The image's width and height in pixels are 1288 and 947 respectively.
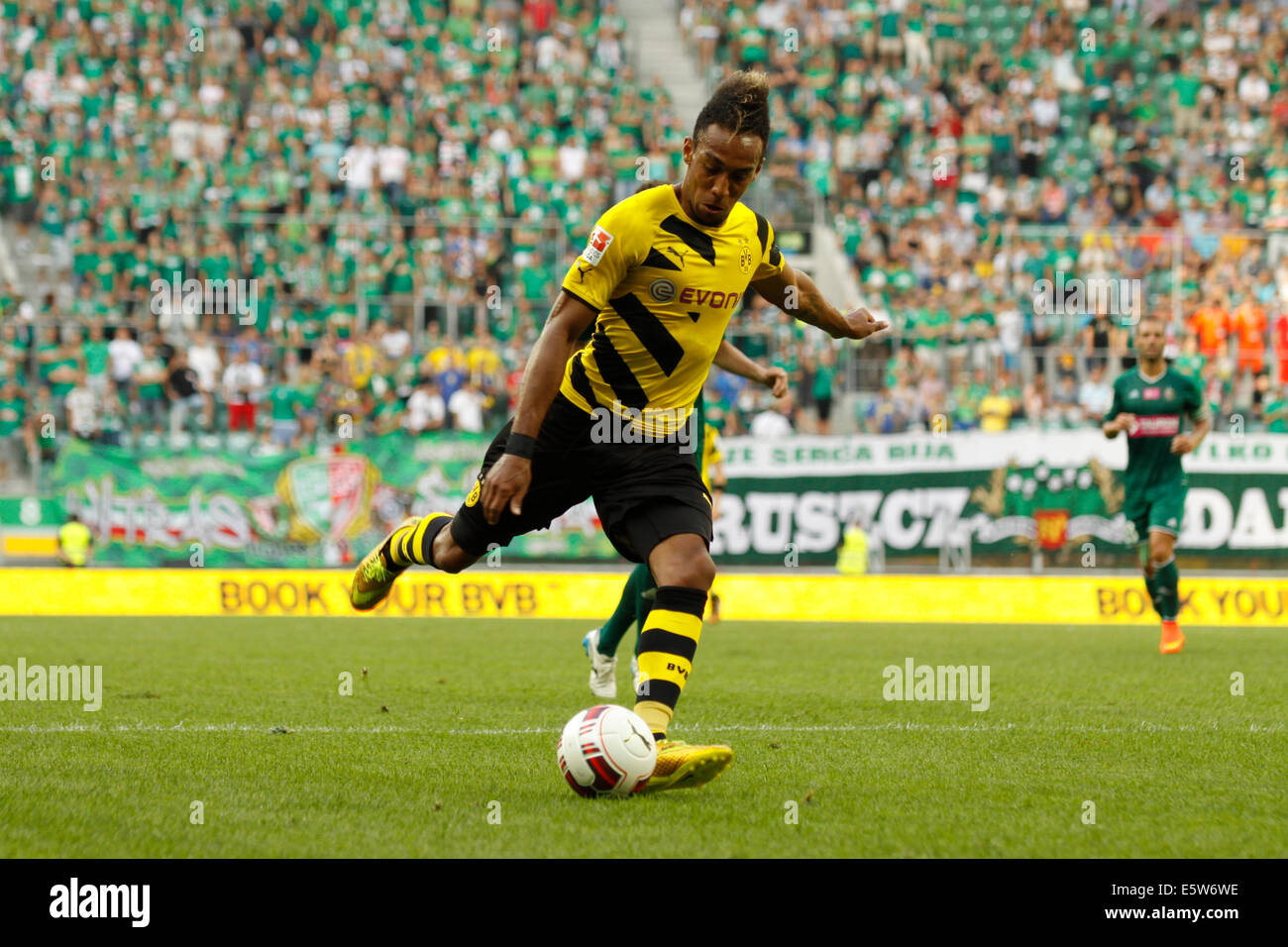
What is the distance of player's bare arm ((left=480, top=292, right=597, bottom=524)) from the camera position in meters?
5.71

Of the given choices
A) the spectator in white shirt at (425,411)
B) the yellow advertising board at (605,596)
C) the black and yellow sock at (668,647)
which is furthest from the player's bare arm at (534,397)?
the spectator in white shirt at (425,411)

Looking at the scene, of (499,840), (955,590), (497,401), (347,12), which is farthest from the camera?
(347,12)

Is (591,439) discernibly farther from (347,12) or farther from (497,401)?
(347,12)

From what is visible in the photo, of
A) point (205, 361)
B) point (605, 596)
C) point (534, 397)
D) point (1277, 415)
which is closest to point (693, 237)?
point (534, 397)

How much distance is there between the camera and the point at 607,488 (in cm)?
623

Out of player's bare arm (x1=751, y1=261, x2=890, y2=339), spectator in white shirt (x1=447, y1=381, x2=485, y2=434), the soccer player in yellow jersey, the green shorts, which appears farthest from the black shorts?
spectator in white shirt (x1=447, y1=381, x2=485, y2=434)

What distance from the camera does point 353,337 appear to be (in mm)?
20891

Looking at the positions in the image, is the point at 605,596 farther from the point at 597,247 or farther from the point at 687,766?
the point at 687,766

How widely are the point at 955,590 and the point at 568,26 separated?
14.9m

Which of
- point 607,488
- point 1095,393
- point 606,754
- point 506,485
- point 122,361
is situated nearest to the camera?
point 606,754

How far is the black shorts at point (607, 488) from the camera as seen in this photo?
605 centimetres

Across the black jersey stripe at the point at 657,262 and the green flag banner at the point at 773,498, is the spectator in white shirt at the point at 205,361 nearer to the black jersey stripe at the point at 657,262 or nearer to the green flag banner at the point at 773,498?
the green flag banner at the point at 773,498

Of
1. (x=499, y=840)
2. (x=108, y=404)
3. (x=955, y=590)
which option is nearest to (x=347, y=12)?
(x=108, y=404)

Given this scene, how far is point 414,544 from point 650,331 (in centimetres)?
155
